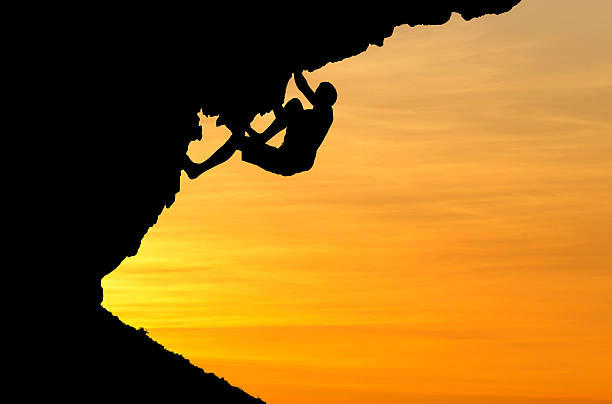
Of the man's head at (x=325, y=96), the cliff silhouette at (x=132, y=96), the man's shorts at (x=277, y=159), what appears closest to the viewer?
the cliff silhouette at (x=132, y=96)

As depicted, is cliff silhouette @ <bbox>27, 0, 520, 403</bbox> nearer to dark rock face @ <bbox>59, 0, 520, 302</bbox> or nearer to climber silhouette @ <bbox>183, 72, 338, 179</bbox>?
dark rock face @ <bbox>59, 0, 520, 302</bbox>

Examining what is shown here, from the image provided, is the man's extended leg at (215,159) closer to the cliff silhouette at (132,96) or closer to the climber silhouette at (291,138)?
the climber silhouette at (291,138)

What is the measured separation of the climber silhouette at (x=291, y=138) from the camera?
1025cm

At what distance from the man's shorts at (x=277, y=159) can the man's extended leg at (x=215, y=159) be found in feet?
0.40

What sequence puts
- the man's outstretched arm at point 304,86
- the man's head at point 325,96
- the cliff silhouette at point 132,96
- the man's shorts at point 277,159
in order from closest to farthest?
the cliff silhouette at point 132,96 < the man's shorts at point 277,159 < the man's outstretched arm at point 304,86 < the man's head at point 325,96

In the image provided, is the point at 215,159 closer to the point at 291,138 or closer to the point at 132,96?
the point at 291,138

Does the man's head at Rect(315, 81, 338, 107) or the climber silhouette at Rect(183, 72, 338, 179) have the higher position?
the man's head at Rect(315, 81, 338, 107)

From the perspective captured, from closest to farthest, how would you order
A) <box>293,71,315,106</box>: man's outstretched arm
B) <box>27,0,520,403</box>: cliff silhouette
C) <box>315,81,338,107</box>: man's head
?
<box>27,0,520,403</box>: cliff silhouette, <box>293,71,315,106</box>: man's outstretched arm, <box>315,81,338,107</box>: man's head

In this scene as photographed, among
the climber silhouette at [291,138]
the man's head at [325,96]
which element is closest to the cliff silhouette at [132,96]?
the climber silhouette at [291,138]

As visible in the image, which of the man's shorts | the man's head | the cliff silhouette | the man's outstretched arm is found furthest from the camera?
the man's head

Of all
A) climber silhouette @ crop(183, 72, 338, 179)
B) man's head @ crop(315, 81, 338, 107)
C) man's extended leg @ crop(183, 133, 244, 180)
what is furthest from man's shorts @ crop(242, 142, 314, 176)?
man's head @ crop(315, 81, 338, 107)

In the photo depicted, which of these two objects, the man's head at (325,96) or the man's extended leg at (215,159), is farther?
the man's head at (325,96)

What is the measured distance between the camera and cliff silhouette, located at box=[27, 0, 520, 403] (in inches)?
332

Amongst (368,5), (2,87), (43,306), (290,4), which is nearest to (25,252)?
(43,306)
